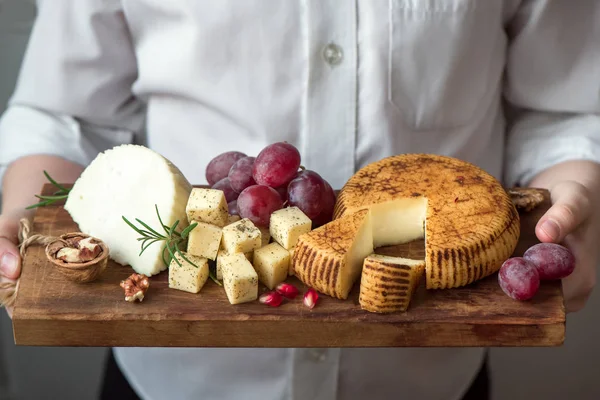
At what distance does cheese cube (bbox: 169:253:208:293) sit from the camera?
107 centimetres

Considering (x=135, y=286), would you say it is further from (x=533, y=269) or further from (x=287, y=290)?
(x=533, y=269)

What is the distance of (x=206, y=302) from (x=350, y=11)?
2.02ft

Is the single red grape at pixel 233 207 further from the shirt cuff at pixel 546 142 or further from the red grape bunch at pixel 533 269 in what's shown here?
the shirt cuff at pixel 546 142

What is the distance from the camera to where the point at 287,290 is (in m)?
1.07

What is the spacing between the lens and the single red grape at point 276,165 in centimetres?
114

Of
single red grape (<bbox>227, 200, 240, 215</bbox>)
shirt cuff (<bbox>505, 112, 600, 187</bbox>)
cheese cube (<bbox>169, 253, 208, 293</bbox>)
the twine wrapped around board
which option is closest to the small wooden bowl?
the twine wrapped around board

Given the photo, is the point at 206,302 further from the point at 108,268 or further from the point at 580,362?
the point at 580,362

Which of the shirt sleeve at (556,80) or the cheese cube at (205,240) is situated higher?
the shirt sleeve at (556,80)

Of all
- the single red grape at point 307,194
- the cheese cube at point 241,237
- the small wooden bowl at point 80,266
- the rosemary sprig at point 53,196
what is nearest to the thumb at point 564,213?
the single red grape at point 307,194

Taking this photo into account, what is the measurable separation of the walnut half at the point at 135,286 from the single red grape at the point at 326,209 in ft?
0.98

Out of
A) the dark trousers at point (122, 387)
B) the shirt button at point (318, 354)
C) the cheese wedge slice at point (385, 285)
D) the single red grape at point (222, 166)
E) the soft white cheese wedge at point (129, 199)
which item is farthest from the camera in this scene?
the dark trousers at point (122, 387)

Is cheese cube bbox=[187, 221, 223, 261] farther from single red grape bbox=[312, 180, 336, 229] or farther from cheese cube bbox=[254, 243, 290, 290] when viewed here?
single red grape bbox=[312, 180, 336, 229]

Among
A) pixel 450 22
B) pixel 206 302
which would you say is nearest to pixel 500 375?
pixel 450 22

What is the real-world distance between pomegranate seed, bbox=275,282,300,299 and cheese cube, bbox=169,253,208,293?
0.12 metres
